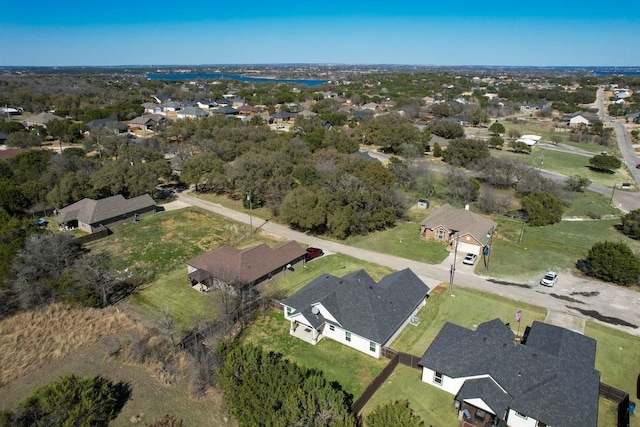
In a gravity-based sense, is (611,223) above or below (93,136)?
below

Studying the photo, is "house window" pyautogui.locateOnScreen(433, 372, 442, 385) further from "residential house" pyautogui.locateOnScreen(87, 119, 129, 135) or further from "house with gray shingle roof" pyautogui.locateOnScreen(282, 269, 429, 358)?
"residential house" pyautogui.locateOnScreen(87, 119, 129, 135)

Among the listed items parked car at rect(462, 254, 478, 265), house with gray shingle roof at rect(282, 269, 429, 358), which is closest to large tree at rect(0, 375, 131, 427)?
house with gray shingle roof at rect(282, 269, 429, 358)

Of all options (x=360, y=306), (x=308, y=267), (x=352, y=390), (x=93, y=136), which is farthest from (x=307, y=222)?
(x=93, y=136)

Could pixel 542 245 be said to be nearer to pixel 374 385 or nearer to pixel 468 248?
pixel 468 248

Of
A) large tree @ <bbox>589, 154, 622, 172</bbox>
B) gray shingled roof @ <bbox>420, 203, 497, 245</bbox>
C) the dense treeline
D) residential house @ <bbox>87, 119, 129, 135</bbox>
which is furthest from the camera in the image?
residential house @ <bbox>87, 119, 129, 135</bbox>

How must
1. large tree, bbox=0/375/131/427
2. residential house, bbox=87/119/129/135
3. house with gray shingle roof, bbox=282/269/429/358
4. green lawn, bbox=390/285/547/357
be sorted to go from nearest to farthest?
large tree, bbox=0/375/131/427 < house with gray shingle roof, bbox=282/269/429/358 < green lawn, bbox=390/285/547/357 < residential house, bbox=87/119/129/135

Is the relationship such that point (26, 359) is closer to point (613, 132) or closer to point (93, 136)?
point (93, 136)
